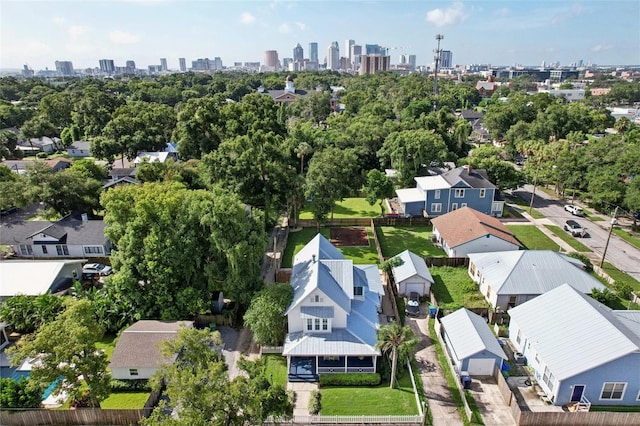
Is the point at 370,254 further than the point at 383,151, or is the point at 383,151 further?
the point at 383,151

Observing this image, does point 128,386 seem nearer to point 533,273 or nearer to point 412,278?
point 412,278

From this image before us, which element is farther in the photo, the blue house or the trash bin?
the blue house

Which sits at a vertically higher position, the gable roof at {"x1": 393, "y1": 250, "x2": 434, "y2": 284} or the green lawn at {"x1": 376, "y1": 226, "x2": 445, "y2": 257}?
the gable roof at {"x1": 393, "y1": 250, "x2": 434, "y2": 284}

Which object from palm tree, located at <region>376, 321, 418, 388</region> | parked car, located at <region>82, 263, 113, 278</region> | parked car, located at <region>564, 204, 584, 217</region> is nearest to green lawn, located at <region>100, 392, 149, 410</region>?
palm tree, located at <region>376, 321, 418, 388</region>

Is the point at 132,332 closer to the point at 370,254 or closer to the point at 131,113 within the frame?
the point at 370,254

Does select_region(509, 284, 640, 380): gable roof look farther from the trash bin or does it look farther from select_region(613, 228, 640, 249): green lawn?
select_region(613, 228, 640, 249): green lawn

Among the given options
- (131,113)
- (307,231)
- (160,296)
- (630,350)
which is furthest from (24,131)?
(630,350)

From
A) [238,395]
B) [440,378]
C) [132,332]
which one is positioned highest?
[238,395]
